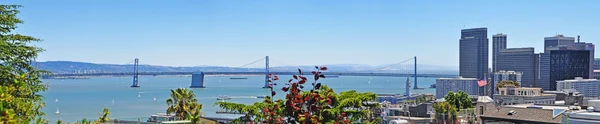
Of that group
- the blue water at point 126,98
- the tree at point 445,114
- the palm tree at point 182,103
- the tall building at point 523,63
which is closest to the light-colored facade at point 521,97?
the blue water at point 126,98

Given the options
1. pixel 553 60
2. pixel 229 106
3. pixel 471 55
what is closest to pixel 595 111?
pixel 229 106

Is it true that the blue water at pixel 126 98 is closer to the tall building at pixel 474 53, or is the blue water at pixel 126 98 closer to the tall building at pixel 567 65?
the tall building at pixel 474 53

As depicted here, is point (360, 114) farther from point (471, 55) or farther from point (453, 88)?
point (471, 55)

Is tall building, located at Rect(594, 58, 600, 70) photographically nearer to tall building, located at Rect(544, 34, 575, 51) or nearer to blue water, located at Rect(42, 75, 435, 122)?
tall building, located at Rect(544, 34, 575, 51)

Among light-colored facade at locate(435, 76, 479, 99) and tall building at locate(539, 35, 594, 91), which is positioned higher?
tall building at locate(539, 35, 594, 91)

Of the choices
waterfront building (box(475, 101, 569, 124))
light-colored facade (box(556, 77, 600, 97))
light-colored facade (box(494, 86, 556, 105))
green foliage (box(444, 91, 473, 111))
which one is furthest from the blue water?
light-colored facade (box(556, 77, 600, 97))

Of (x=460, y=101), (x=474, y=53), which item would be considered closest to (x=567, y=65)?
(x=474, y=53)
